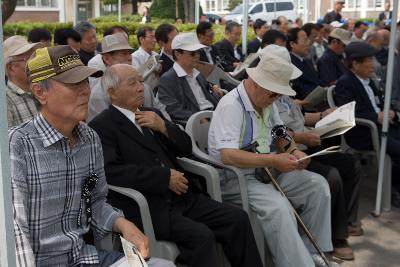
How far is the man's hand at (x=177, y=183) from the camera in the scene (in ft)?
9.80

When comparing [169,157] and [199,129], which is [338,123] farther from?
[169,157]

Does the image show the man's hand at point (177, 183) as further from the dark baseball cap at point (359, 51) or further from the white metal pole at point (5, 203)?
the dark baseball cap at point (359, 51)

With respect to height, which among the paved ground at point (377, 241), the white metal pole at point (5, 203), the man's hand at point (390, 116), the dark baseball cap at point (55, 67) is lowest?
the paved ground at point (377, 241)

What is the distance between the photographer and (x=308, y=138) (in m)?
3.96

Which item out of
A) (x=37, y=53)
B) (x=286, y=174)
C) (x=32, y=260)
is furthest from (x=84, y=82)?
(x=286, y=174)

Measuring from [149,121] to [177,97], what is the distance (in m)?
1.65

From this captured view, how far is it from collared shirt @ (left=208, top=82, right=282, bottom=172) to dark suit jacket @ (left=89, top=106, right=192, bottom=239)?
0.40 m

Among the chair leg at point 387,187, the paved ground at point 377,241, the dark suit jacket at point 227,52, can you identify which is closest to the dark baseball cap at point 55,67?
the paved ground at point 377,241

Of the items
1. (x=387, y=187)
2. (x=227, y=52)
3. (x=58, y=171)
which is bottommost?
(x=387, y=187)

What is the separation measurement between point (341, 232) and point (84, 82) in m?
2.43

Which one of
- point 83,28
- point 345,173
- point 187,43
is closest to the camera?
point 345,173

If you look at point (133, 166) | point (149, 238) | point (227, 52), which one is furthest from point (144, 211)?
point (227, 52)

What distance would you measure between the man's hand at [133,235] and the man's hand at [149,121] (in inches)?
33.7

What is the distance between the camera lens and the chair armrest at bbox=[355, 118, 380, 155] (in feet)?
15.0
